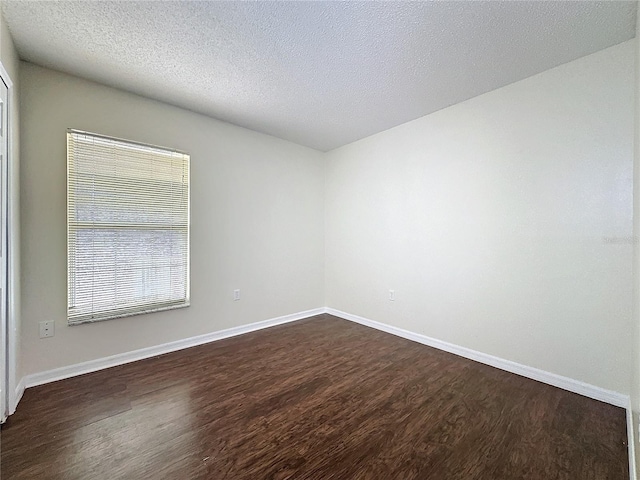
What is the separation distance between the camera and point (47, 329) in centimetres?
220

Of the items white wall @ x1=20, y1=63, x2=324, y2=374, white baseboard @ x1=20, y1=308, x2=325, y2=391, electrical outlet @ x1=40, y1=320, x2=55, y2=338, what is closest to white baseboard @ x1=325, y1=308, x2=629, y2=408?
white wall @ x1=20, y1=63, x2=324, y2=374

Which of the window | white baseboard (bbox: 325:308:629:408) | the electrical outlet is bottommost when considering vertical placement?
white baseboard (bbox: 325:308:629:408)

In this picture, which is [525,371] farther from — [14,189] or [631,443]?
[14,189]

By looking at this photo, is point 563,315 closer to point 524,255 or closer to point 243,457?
point 524,255

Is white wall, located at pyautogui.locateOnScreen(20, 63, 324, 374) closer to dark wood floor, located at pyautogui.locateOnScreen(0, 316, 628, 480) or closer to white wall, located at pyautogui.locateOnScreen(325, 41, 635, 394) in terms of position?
dark wood floor, located at pyautogui.locateOnScreen(0, 316, 628, 480)

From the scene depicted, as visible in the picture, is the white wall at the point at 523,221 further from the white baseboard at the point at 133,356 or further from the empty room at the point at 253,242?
the white baseboard at the point at 133,356

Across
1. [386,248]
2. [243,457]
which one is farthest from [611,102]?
[243,457]

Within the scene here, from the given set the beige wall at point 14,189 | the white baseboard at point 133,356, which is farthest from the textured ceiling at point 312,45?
the white baseboard at point 133,356

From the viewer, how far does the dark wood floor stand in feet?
4.56

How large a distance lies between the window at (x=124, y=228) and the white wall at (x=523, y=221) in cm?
243

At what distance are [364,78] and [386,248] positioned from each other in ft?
6.44

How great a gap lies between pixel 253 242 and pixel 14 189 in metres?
2.09

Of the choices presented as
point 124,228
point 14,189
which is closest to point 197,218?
point 124,228

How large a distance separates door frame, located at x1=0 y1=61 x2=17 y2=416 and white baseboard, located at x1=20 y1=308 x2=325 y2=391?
0.27 m
